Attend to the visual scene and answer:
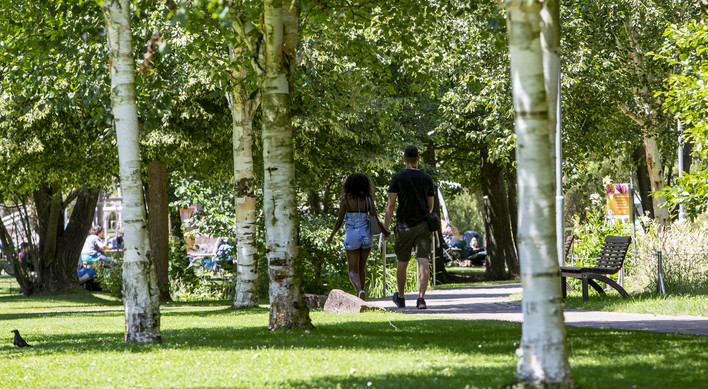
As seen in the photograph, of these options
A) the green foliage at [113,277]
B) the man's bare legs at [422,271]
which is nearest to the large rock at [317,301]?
the man's bare legs at [422,271]

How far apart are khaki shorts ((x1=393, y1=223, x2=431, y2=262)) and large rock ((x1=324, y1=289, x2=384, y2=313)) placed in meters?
0.78

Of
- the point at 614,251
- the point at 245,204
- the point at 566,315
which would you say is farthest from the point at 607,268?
the point at 245,204

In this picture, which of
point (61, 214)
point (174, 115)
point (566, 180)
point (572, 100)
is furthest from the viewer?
point (566, 180)

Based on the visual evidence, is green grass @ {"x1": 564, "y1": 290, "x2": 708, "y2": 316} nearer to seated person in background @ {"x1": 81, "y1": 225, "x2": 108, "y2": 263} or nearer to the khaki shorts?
the khaki shorts

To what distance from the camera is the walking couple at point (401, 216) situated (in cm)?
1173

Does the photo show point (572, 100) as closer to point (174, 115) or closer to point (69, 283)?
point (174, 115)

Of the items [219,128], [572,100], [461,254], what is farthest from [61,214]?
[461,254]

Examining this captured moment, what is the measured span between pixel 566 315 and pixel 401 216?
2.50 meters

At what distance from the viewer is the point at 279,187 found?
29.1ft

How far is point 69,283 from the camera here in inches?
1049

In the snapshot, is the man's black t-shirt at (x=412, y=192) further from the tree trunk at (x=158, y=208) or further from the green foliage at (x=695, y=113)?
the tree trunk at (x=158, y=208)

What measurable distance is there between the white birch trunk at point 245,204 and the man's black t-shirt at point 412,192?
133 inches

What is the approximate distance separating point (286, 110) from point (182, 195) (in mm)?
13819

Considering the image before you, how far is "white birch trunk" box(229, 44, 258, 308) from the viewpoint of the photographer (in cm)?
1423
